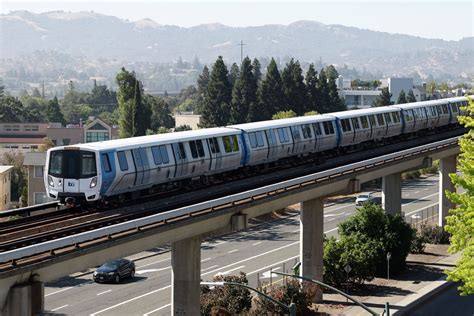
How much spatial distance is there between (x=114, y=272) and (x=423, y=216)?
33953mm

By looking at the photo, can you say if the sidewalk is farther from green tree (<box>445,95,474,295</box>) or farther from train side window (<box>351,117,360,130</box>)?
green tree (<box>445,95,474,295</box>)

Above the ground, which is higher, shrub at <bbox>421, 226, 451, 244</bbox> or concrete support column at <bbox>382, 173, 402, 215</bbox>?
concrete support column at <bbox>382, 173, 402, 215</bbox>

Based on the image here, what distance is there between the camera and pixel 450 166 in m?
71.6

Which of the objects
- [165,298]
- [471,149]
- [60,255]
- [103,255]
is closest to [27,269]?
[60,255]

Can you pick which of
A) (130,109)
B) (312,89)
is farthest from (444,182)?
(312,89)

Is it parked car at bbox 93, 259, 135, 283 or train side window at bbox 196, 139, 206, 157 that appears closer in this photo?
train side window at bbox 196, 139, 206, 157

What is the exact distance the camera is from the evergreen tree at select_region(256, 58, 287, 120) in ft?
371

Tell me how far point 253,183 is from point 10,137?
343 ft

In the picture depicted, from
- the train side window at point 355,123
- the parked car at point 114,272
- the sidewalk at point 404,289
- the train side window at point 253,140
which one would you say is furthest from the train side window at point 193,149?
the train side window at point 355,123

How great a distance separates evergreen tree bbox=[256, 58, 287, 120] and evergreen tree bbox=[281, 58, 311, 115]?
798mm

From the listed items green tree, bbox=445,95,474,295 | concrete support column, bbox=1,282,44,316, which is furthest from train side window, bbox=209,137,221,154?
concrete support column, bbox=1,282,44,316

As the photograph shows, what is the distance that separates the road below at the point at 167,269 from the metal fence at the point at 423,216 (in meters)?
0.19

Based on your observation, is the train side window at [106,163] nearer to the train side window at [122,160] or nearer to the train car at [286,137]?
the train side window at [122,160]

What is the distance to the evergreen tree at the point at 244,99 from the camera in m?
112
